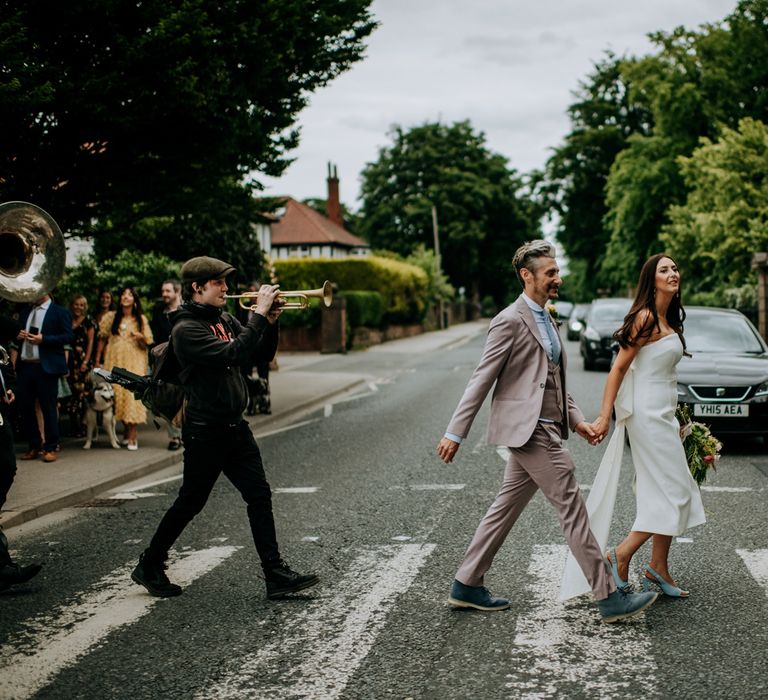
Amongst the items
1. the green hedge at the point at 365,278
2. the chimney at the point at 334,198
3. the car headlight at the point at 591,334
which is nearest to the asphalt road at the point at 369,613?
the car headlight at the point at 591,334

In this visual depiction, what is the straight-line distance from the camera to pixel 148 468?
10633 mm

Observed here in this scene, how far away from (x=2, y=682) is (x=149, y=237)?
18968mm

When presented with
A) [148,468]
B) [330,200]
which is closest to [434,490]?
[148,468]

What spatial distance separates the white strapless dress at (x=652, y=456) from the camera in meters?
5.28

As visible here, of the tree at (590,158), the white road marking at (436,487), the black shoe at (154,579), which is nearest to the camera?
the black shoe at (154,579)

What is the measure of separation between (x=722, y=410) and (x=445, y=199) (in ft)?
202

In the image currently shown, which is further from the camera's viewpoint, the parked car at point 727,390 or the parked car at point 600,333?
the parked car at point 600,333

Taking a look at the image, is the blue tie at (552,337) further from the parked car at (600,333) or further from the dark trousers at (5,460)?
the parked car at (600,333)

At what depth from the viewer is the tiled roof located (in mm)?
76119

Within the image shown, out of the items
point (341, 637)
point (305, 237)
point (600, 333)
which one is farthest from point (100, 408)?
point (305, 237)

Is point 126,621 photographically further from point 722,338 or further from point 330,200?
point 330,200

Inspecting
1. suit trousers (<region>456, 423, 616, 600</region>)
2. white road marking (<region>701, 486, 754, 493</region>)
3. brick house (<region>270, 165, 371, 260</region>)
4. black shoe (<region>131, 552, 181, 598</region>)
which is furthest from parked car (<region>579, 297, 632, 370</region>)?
brick house (<region>270, 165, 371, 260</region>)

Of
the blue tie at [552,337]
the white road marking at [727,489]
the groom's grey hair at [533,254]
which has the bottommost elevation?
the white road marking at [727,489]

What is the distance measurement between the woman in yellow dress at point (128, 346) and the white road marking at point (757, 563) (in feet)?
24.4
